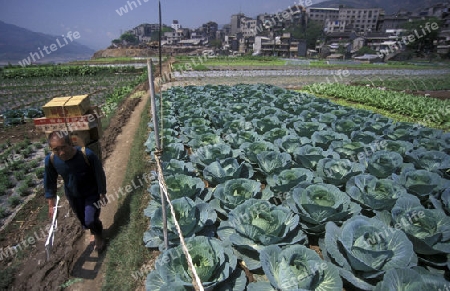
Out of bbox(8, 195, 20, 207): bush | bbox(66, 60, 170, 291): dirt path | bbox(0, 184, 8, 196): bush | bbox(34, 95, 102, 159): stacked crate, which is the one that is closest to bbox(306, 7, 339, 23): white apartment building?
bbox(66, 60, 170, 291): dirt path

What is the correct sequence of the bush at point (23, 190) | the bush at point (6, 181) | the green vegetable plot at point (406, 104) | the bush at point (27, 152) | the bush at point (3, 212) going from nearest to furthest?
1. the bush at point (3, 212)
2. the bush at point (23, 190)
3. the bush at point (6, 181)
4. the bush at point (27, 152)
5. the green vegetable plot at point (406, 104)

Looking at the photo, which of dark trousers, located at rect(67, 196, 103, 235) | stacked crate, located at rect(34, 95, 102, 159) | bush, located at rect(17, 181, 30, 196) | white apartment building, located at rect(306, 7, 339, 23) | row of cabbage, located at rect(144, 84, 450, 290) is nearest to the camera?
row of cabbage, located at rect(144, 84, 450, 290)

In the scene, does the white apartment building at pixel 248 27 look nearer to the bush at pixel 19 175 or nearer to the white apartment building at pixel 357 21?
the white apartment building at pixel 357 21

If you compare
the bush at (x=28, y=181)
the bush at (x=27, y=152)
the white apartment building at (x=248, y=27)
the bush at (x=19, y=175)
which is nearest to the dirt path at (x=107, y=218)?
the bush at (x=28, y=181)

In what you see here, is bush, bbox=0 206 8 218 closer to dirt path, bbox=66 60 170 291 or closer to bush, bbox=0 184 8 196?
bush, bbox=0 184 8 196

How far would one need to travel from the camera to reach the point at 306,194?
339cm

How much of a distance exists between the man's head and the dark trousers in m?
0.82

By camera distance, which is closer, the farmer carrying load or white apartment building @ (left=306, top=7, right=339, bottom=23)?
the farmer carrying load

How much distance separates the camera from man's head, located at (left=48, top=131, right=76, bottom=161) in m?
3.23

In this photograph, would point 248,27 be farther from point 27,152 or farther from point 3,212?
point 3,212

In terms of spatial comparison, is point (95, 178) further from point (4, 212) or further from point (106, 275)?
point (4, 212)

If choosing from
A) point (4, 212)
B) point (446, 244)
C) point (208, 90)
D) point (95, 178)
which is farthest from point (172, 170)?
point (208, 90)

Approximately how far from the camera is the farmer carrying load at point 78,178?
11.3 feet

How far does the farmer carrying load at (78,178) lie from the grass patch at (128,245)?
38 centimetres
